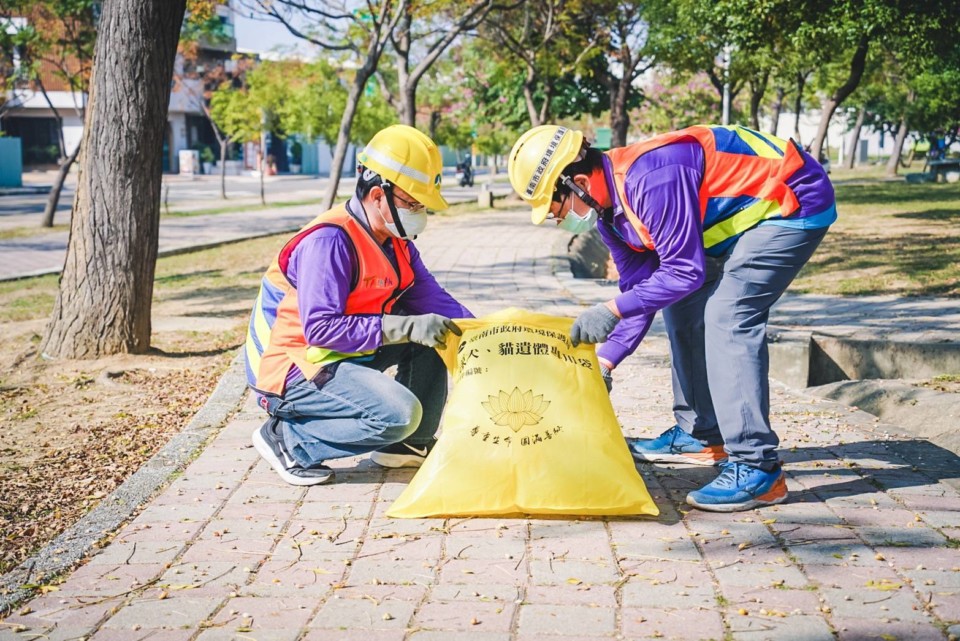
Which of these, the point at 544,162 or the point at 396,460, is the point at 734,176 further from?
the point at 396,460

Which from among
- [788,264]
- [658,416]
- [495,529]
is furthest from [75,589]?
[658,416]

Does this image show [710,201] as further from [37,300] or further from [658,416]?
[37,300]

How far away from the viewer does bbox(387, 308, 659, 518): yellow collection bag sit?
3.83m

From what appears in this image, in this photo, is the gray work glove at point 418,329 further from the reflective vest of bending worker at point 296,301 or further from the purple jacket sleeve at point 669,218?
the purple jacket sleeve at point 669,218

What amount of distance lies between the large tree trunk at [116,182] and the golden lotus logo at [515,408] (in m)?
4.15

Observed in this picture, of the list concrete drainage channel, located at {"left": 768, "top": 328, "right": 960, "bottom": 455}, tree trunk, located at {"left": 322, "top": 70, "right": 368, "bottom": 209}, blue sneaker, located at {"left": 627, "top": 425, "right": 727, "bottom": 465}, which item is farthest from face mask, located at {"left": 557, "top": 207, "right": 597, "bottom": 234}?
tree trunk, located at {"left": 322, "top": 70, "right": 368, "bottom": 209}

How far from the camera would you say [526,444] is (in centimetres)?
387

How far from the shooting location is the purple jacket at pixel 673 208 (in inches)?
148

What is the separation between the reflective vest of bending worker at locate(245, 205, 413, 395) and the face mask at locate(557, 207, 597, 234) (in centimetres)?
76

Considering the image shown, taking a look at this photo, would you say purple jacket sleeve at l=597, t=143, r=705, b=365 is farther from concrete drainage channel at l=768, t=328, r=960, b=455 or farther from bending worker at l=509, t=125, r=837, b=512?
concrete drainage channel at l=768, t=328, r=960, b=455

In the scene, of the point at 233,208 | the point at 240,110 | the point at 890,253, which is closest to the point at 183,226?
the point at 233,208

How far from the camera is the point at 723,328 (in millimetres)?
3994

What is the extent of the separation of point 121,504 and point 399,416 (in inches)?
46.4

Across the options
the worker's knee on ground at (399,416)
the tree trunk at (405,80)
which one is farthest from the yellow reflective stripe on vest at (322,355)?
the tree trunk at (405,80)
